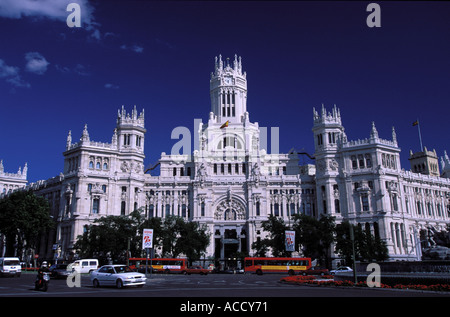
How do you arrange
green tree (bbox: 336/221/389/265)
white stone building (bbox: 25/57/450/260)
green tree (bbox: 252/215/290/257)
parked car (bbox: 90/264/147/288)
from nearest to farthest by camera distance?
parked car (bbox: 90/264/147/288) → green tree (bbox: 336/221/389/265) → green tree (bbox: 252/215/290/257) → white stone building (bbox: 25/57/450/260)

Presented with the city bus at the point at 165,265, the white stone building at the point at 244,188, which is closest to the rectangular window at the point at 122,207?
the white stone building at the point at 244,188

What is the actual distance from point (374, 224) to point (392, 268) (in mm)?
48753

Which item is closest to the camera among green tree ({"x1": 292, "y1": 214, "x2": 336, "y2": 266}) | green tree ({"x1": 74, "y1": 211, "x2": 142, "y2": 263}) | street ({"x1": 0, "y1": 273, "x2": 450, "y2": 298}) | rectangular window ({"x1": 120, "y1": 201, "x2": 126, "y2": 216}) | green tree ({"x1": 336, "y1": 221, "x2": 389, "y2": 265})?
street ({"x1": 0, "y1": 273, "x2": 450, "y2": 298})

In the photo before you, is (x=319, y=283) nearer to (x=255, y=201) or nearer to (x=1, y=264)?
(x=1, y=264)

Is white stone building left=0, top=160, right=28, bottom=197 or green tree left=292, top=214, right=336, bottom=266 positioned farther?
white stone building left=0, top=160, right=28, bottom=197

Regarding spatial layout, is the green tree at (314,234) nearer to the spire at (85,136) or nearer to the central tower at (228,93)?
the central tower at (228,93)

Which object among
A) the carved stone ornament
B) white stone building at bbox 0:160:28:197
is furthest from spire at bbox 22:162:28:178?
the carved stone ornament

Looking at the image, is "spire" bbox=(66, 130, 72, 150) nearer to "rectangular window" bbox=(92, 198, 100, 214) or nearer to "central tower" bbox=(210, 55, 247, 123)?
"rectangular window" bbox=(92, 198, 100, 214)

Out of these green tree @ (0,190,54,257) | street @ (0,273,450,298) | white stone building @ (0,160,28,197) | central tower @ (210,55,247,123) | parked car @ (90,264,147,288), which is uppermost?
Result: central tower @ (210,55,247,123)

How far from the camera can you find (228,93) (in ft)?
375

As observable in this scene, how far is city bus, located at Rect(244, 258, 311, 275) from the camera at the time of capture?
68750 mm

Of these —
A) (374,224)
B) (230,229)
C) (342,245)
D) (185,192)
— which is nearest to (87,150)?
(185,192)

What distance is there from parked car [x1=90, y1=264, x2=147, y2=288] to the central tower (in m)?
80.3

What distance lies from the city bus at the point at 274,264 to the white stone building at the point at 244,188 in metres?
17.0
